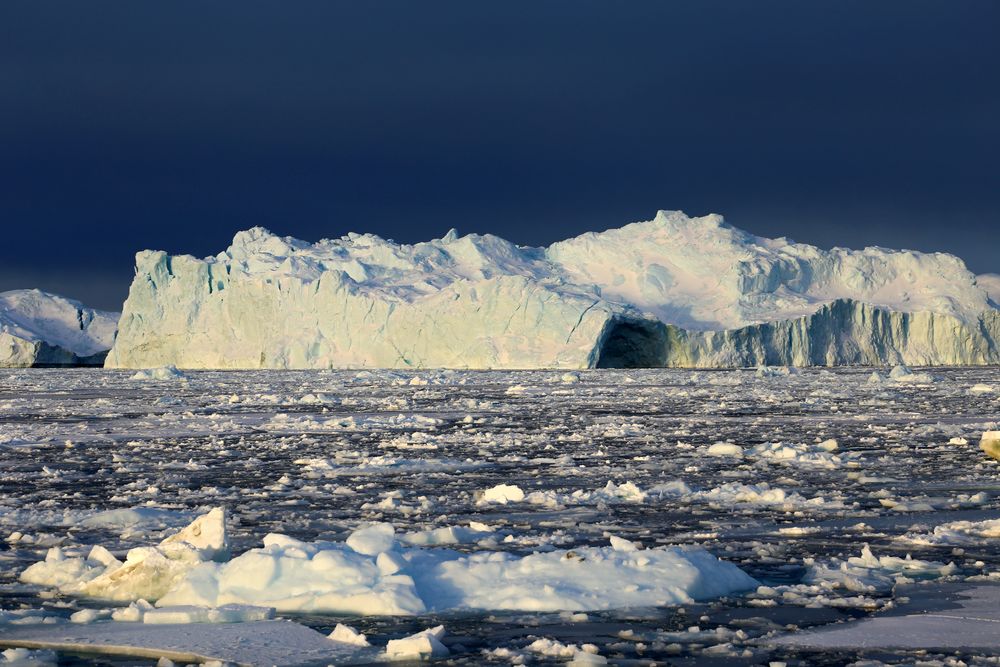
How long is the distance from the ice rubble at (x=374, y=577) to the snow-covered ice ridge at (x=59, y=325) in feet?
243

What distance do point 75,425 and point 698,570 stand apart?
48.3 feet

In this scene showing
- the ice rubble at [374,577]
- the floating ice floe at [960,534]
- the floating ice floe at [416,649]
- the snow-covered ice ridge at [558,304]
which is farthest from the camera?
the snow-covered ice ridge at [558,304]

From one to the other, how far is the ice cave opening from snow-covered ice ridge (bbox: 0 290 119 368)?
37.2m

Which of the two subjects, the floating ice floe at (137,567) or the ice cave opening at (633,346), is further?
the ice cave opening at (633,346)

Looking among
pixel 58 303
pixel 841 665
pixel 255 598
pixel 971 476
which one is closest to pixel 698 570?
pixel 841 665

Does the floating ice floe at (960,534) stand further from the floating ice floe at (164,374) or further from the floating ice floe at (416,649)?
the floating ice floe at (164,374)

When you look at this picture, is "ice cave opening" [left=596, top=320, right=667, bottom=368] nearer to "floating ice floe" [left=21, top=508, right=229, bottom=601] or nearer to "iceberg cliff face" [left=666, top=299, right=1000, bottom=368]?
"iceberg cliff face" [left=666, top=299, right=1000, bottom=368]

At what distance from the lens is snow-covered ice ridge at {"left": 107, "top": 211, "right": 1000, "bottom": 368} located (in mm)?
52781

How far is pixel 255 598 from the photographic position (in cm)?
593

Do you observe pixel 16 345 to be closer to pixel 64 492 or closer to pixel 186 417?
pixel 186 417

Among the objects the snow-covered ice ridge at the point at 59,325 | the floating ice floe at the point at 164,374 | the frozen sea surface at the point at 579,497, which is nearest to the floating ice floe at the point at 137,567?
the frozen sea surface at the point at 579,497

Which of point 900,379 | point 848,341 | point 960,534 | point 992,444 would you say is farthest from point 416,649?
point 848,341

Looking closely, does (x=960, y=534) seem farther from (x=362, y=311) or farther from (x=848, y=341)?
(x=848, y=341)

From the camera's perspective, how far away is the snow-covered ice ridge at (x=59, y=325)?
7831 centimetres
